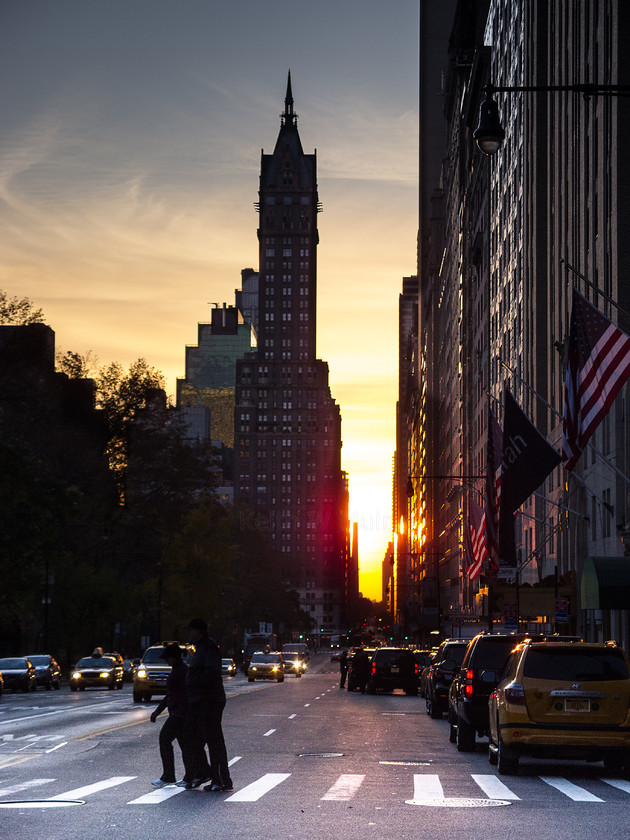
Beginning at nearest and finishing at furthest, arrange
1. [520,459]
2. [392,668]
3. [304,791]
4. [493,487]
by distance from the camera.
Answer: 1. [304,791]
2. [520,459]
3. [493,487]
4. [392,668]

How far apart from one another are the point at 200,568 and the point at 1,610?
100ft

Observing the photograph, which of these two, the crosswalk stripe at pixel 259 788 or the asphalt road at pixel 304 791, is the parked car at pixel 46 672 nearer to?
the asphalt road at pixel 304 791

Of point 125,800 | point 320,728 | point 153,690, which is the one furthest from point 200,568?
point 125,800

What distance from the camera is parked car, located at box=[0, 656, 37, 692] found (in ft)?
179

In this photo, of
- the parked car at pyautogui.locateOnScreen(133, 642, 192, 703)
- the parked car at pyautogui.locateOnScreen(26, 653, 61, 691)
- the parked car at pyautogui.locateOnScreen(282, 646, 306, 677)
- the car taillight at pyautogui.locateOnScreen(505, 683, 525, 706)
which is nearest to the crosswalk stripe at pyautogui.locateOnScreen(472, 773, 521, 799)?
the car taillight at pyautogui.locateOnScreen(505, 683, 525, 706)

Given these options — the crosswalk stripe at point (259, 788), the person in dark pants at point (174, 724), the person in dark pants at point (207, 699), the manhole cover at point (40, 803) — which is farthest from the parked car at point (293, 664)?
the manhole cover at point (40, 803)

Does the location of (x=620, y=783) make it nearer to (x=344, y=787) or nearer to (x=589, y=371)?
(x=344, y=787)

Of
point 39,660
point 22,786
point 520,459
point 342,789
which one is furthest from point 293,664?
point 342,789

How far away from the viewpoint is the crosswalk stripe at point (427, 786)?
50.8ft

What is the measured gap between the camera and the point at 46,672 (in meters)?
59.2

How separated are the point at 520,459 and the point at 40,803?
89.7ft

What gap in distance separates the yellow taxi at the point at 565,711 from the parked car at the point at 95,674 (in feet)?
136

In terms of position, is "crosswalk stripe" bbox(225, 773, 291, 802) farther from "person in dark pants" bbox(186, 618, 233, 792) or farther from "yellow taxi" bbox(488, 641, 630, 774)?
"yellow taxi" bbox(488, 641, 630, 774)

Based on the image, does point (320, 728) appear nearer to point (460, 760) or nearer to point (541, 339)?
point (460, 760)
